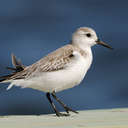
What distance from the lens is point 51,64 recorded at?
874cm

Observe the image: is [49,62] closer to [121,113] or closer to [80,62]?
[80,62]

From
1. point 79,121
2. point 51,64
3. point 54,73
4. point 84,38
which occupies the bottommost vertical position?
point 79,121

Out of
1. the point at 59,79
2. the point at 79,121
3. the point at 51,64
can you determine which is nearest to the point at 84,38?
the point at 51,64

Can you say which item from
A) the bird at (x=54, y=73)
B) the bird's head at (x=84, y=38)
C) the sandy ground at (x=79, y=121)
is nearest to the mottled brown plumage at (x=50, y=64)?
the bird at (x=54, y=73)

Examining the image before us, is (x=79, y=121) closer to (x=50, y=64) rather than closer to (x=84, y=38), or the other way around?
(x=50, y=64)

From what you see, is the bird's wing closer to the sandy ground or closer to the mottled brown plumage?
the mottled brown plumage

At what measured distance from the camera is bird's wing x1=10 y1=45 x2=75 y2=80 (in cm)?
874

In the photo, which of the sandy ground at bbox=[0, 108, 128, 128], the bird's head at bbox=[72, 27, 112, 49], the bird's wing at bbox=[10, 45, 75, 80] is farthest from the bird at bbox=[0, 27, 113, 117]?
the sandy ground at bbox=[0, 108, 128, 128]

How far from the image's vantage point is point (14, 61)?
29.7 feet

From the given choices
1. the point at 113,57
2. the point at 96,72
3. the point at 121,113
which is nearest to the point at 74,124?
the point at 121,113

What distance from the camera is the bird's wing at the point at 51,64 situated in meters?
8.74

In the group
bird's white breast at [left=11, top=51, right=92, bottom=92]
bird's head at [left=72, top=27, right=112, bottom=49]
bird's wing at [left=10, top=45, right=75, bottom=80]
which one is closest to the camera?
bird's white breast at [left=11, top=51, right=92, bottom=92]

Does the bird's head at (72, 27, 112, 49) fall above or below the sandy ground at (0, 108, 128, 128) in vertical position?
above

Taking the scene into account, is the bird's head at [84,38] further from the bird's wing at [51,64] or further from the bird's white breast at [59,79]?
the bird's white breast at [59,79]
